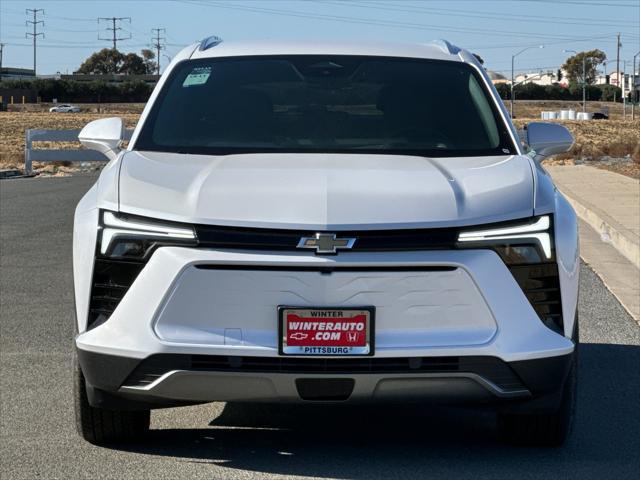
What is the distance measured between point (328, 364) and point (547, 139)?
2.17 m

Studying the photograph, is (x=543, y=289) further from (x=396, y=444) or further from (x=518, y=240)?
(x=396, y=444)

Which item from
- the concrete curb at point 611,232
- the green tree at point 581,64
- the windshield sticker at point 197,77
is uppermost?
the green tree at point 581,64

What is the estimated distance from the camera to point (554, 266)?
4695mm

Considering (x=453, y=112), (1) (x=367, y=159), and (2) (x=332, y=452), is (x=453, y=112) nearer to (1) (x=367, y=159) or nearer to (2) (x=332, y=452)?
(1) (x=367, y=159)

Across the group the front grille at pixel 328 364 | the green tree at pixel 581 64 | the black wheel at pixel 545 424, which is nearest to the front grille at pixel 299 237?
the front grille at pixel 328 364

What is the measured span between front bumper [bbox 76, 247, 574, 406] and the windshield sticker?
5.80ft

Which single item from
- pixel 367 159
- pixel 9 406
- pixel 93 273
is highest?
pixel 367 159

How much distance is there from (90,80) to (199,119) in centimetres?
15688

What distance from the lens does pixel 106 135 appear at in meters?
6.06

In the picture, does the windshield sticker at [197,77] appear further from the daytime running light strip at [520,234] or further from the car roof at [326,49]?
the daytime running light strip at [520,234]

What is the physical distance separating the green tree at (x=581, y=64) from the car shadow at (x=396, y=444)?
158 meters

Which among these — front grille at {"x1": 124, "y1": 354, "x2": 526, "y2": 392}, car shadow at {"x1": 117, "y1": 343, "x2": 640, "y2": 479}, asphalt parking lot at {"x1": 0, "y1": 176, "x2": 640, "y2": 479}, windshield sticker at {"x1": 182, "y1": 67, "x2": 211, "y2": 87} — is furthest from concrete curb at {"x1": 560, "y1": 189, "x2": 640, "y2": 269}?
front grille at {"x1": 124, "y1": 354, "x2": 526, "y2": 392}

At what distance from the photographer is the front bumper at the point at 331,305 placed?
14.8ft

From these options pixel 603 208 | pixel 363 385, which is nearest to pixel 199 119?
pixel 363 385
